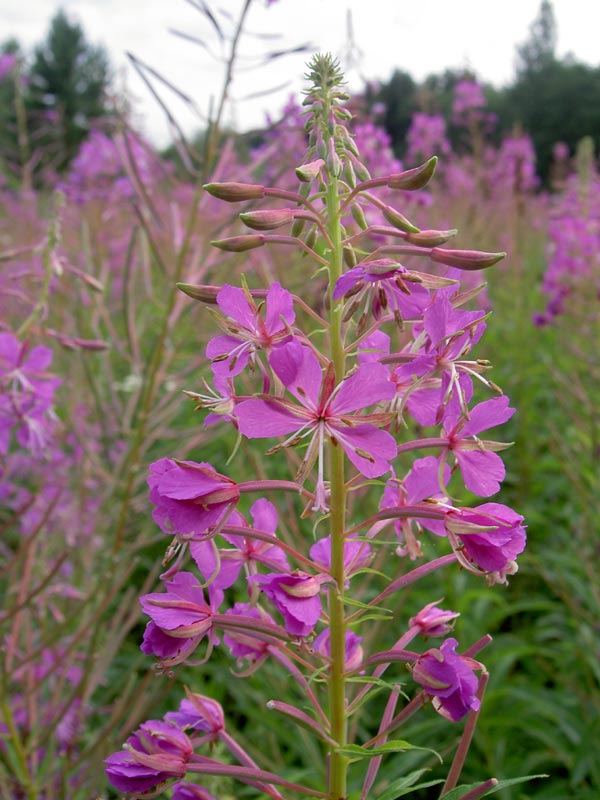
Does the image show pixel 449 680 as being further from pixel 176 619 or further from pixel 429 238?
pixel 429 238

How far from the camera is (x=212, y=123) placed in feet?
6.83

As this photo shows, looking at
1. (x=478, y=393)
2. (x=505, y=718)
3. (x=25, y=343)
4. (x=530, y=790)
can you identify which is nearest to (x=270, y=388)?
(x=25, y=343)

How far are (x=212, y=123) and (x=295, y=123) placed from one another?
5.94 ft

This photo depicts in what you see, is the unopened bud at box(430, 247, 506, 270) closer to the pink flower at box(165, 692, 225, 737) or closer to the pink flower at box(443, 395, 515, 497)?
the pink flower at box(443, 395, 515, 497)

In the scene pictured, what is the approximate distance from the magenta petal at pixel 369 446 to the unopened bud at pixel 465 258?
0.28 meters

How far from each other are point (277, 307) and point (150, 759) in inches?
25.6

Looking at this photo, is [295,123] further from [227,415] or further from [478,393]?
[227,415]

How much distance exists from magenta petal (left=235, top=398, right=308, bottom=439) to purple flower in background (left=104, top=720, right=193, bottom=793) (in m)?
→ 0.45

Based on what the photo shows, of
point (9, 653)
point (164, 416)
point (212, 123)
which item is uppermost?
point (212, 123)

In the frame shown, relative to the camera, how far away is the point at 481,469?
0.98 meters

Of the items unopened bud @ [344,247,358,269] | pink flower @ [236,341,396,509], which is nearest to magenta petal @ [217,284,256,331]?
pink flower @ [236,341,396,509]

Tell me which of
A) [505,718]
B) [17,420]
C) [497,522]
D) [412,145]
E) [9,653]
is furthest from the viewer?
[412,145]

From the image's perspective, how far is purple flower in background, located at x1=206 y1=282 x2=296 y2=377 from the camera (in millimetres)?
934

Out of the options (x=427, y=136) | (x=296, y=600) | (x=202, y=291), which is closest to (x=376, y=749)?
(x=296, y=600)
